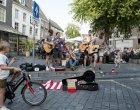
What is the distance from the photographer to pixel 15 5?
5972 cm

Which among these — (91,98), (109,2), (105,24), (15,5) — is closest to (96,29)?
(105,24)

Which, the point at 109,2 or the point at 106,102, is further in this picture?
the point at 109,2

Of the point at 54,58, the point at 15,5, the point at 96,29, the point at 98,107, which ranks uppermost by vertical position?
the point at 15,5

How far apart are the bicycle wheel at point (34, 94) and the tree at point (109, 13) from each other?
1297 inches

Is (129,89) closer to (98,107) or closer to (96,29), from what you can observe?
(98,107)

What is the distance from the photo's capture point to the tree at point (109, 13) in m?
41.5

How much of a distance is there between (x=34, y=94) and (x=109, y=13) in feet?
111

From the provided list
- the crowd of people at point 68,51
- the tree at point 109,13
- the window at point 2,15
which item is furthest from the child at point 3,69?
the window at point 2,15

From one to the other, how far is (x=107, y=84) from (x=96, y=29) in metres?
32.5

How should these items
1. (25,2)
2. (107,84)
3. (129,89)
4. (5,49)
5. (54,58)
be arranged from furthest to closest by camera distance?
1. (25,2)
2. (54,58)
3. (107,84)
4. (129,89)
5. (5,49)

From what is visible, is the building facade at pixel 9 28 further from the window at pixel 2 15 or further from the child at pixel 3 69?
the child at pixel 3 69

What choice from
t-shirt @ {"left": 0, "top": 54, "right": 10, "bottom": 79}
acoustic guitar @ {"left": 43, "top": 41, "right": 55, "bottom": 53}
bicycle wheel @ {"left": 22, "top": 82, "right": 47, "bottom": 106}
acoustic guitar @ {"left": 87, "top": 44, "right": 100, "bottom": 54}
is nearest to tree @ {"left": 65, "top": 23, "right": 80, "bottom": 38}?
acoustic guitar @ {"left": 87, "top": 44, "right": 100, "bottom": 54}

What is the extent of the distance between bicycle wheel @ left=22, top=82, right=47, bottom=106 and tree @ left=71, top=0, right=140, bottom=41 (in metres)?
33.0

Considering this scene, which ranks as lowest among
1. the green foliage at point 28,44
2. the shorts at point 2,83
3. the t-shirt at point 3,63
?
the shorts at point 2,83
